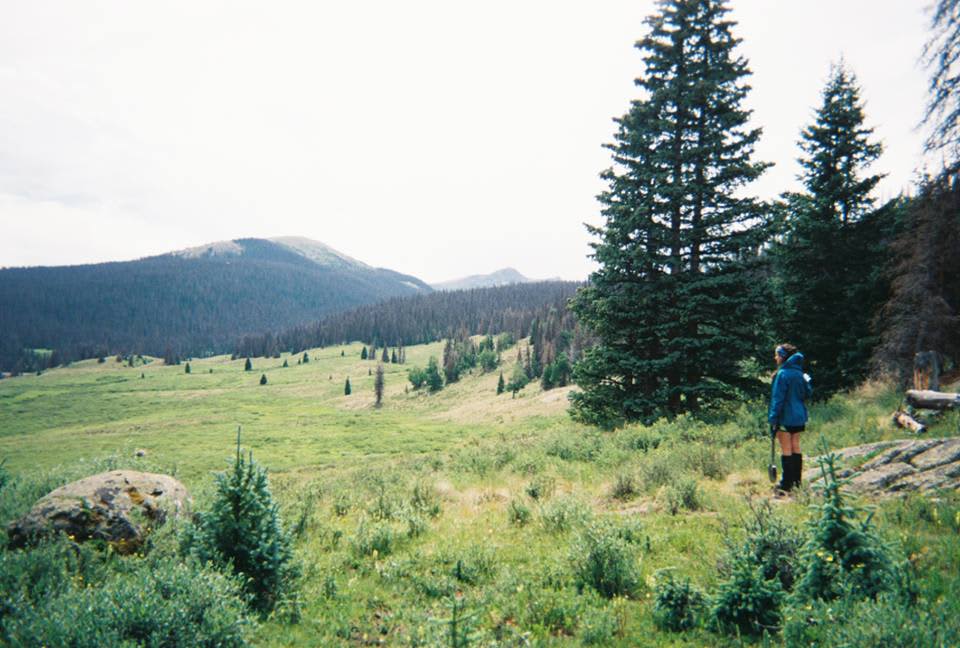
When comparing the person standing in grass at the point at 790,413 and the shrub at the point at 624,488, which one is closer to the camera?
the person standing in grass at the point at 790,413

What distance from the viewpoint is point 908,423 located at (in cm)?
1003

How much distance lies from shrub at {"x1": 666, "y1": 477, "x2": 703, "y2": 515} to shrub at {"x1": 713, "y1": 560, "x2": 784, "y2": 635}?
134 inches

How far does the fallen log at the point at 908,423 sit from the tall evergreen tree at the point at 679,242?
465cm

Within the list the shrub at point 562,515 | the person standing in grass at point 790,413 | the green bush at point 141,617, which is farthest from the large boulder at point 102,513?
the person standing in grass at point 790,413

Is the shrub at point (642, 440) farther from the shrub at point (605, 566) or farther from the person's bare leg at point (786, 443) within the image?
the shrub at point (605, 566)

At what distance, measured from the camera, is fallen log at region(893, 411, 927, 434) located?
9602mm

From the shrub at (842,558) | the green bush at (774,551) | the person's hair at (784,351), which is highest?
the person's hair at (784,351)

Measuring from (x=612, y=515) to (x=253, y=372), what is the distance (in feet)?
542

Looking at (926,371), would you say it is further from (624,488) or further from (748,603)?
(748,603)

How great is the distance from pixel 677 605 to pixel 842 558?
5.75ft

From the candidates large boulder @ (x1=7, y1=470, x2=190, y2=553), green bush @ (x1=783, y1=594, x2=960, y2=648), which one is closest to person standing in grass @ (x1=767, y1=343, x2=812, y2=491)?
green bush @ (x1=783, y1=594, x2=960, y2=648)

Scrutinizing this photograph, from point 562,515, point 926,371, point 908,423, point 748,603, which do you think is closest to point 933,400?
Result: point 908,423

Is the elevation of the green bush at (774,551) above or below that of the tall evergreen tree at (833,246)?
below

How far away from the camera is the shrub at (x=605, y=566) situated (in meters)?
5.70
